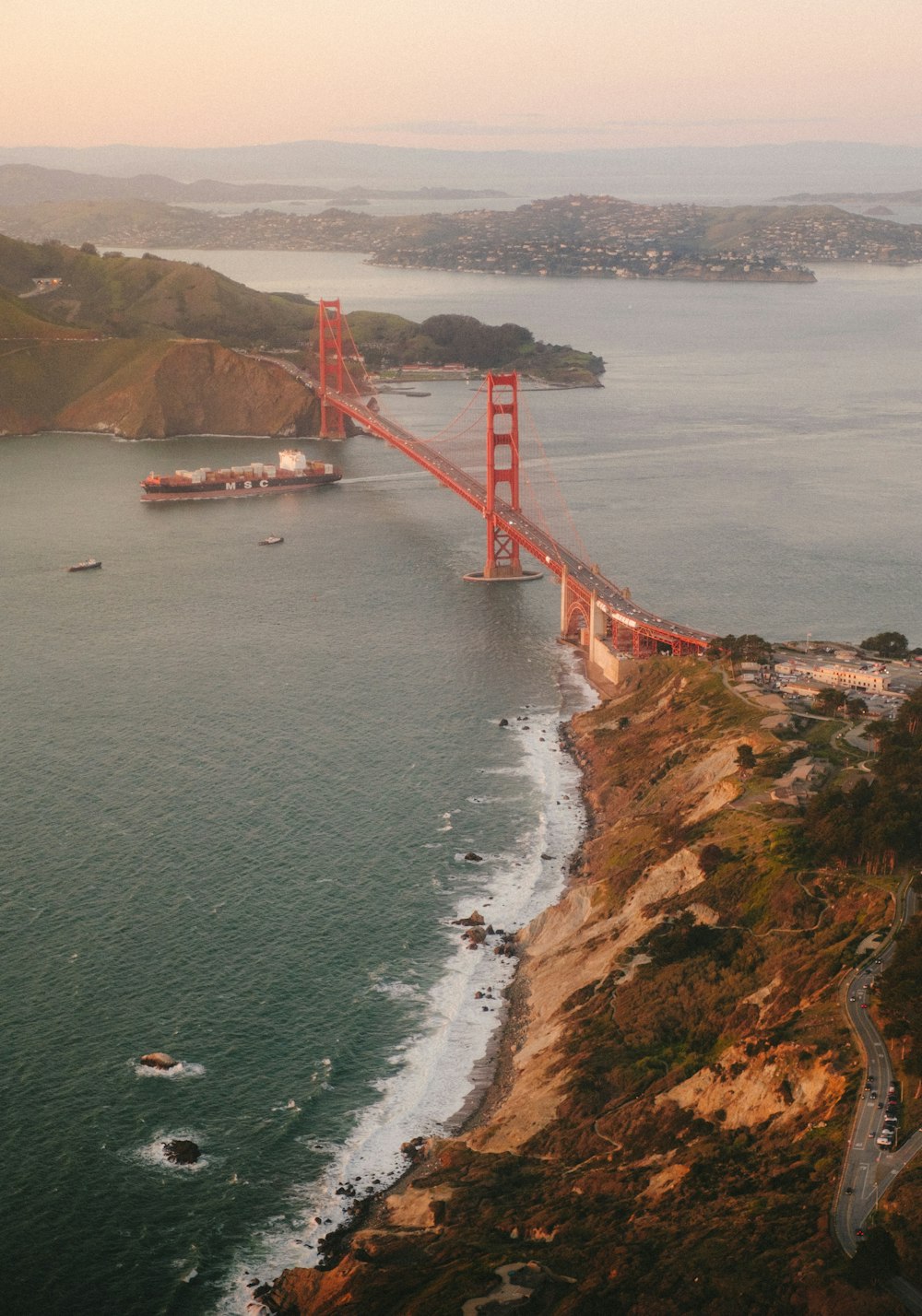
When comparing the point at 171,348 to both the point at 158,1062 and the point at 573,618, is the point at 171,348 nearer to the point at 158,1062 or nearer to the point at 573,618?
the point at 573,618

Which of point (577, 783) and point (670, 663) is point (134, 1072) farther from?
point (670, 663)

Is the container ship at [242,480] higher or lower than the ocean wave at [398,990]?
higher

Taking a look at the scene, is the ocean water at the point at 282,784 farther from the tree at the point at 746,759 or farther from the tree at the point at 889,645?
the tree at the point at 889,645

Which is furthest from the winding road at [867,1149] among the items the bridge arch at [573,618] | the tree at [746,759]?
the bridge arch at [573,618]

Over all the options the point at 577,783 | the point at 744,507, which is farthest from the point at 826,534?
the point at 577,783

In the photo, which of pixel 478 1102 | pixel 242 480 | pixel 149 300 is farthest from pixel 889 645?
pixel 149 300

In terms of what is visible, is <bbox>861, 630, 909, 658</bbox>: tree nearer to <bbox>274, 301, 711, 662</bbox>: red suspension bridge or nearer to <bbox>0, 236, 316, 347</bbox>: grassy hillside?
<bbox>274, 301, 711, 662</bbox>: red suspension bridge
